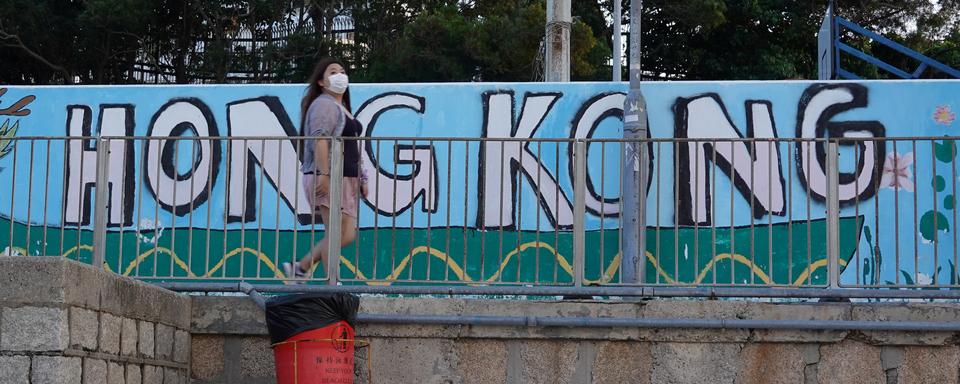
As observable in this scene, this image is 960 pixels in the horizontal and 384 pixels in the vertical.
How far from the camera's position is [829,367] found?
7.18 meters

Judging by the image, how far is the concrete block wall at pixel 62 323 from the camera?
5863 mm

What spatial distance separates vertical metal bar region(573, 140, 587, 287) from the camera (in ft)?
23.7

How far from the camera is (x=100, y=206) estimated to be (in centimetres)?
724

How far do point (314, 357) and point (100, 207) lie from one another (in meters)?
1.53

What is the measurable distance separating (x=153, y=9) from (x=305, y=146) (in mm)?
22046

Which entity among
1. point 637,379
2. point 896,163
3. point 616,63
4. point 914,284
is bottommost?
point 637,379

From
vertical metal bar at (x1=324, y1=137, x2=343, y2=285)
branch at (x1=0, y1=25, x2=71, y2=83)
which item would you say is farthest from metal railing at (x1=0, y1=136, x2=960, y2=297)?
branch at (x1=0, y1=25, x2=71, y2=83)

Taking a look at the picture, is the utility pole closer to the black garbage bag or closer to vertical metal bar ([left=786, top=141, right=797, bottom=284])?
vertical metal bar ([left=786, top=141, right=797, bottom=284])

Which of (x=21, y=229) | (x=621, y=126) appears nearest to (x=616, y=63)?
(x=621, y=126)

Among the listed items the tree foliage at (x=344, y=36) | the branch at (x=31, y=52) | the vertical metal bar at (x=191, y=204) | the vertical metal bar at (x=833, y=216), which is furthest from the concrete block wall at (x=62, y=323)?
the branch at (x=31, y=52)

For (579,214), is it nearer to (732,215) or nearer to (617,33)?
(732,215)

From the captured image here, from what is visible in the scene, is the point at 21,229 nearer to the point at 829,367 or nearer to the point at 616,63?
the point at 829,367

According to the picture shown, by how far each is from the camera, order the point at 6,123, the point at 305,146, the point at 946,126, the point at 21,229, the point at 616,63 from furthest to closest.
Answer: the point at 616,63 → the point at 6,123 → the point at 946,126 → the point at 21,229 → the point at 305,146

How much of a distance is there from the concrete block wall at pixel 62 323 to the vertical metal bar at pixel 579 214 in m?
2.40
